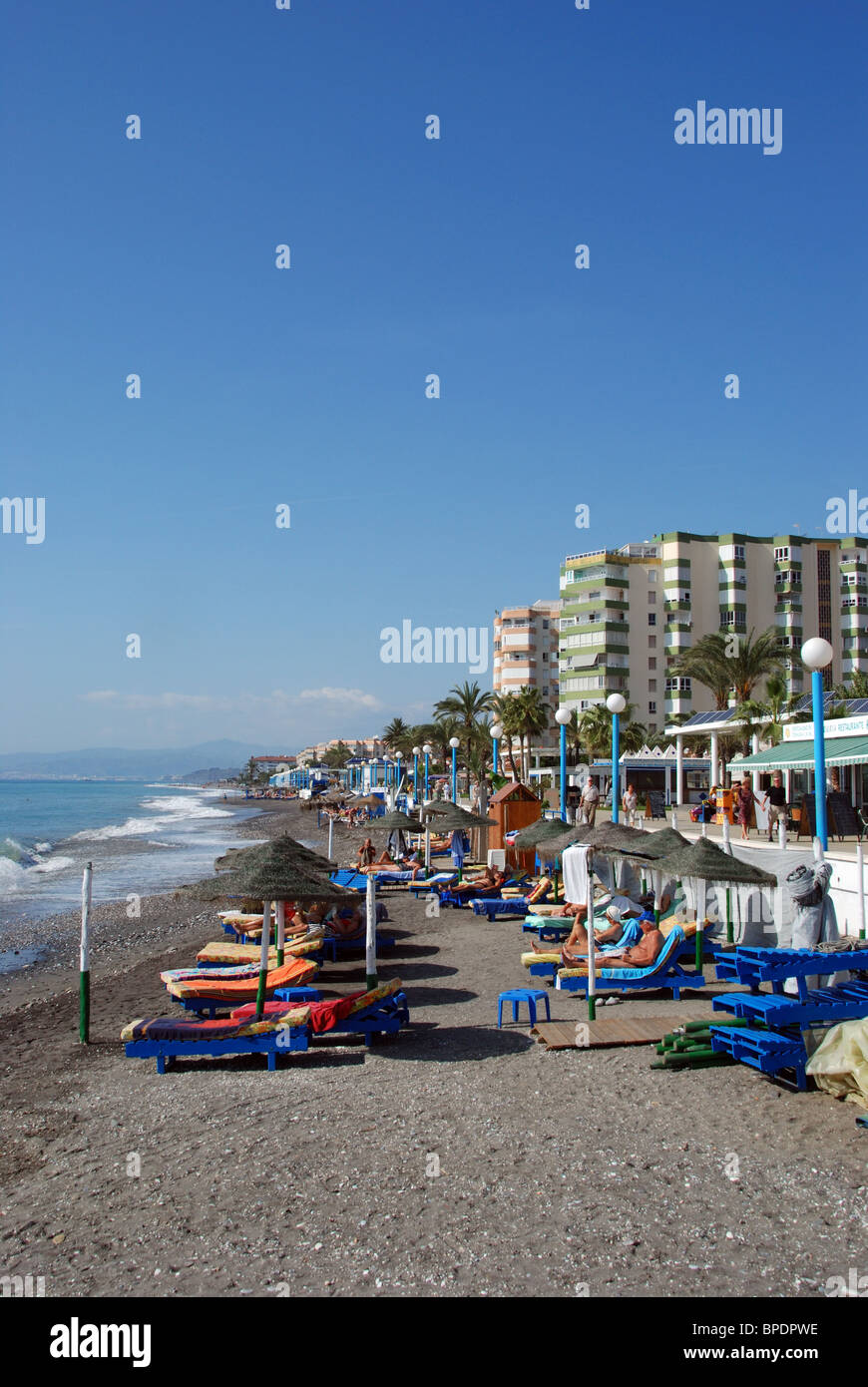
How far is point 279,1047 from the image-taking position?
9.04 m

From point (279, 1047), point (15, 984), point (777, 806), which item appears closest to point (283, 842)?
point (279, 1047)

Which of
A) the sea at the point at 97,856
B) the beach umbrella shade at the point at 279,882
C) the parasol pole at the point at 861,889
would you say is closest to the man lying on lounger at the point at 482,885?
the parasol pole at the point at 861,889

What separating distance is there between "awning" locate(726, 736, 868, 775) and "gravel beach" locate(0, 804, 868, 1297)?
1228 cm

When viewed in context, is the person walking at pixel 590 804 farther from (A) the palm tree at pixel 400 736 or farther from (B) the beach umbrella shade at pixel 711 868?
(A) the palm tree at pixel 400 736

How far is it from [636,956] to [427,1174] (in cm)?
600

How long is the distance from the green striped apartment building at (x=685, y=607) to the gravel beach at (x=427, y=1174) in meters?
70.6

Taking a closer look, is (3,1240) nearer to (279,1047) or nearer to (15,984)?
(279,1047)

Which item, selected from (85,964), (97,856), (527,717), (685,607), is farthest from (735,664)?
(85,964)

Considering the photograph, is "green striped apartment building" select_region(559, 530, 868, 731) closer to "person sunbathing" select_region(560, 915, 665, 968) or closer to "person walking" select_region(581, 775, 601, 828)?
"person walking" select_region(581, 775, 601, 828)

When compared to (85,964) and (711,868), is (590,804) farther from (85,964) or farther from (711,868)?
(85,964)

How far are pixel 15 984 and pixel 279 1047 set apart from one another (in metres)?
8.85

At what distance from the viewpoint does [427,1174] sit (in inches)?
246

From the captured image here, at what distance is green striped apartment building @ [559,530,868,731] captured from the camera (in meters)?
79.2

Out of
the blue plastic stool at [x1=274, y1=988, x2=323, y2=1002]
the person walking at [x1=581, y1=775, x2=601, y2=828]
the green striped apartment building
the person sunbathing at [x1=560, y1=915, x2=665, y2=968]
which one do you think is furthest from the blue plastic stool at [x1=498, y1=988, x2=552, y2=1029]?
the green striped apartment building
